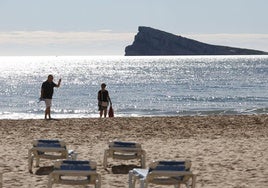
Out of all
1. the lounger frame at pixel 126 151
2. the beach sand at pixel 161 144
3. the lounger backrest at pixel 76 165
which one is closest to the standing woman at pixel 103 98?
the beach sand at pixel 161 144

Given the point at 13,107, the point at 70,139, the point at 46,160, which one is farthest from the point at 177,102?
the point at 46,160

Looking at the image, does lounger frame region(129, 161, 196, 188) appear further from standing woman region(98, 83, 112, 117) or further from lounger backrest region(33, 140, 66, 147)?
standing woman region(98, 83, 112, 117)

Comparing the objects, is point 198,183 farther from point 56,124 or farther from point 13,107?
point 13,107

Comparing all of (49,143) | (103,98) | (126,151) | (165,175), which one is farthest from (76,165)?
(103,98)

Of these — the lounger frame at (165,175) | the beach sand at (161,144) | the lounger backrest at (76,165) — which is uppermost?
the lounger backrest at (76,165)

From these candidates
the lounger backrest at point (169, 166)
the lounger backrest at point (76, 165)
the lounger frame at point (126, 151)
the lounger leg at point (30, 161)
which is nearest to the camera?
the lounger backrest at point (76, 165)

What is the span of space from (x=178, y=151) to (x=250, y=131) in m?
4.58

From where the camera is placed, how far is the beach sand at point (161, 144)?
10.3 m

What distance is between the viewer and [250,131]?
687 inches

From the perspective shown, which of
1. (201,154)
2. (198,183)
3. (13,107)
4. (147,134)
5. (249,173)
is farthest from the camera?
(13,107)

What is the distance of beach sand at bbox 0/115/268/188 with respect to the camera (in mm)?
10344

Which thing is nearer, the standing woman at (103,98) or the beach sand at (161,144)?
the beach sand at (161,144)

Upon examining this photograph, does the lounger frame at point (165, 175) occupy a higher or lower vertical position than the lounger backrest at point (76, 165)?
lower

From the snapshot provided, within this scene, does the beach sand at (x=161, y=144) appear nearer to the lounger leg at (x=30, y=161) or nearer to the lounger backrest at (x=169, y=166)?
the lounger leg at (x=30, y=161)
